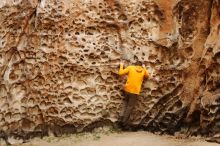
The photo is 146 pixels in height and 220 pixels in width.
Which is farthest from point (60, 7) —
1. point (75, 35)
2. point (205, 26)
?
point (205, 26)

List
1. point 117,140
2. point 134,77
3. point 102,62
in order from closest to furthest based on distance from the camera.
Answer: point 117,140 < point 134,77 < point 102,62

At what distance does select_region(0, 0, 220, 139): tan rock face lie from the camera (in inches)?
249

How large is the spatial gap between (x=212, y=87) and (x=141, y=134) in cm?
110

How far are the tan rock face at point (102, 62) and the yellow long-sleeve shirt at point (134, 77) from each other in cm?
14

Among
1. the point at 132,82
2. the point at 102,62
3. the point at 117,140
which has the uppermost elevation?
the point at 102,62

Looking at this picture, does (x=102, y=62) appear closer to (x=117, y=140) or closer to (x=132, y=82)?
(x=132, y=82)

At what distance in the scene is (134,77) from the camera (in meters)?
6.33

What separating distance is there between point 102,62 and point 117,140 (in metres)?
1.04

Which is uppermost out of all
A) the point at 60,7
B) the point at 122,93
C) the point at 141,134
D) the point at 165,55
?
the point at 60,7

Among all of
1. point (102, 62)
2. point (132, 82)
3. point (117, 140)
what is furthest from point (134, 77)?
point (117, 140)

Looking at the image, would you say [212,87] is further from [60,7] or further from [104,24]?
[60,7]

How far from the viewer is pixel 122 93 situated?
6.51 meters

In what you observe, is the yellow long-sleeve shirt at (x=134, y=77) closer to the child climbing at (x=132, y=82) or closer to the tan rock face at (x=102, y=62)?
the child climbing at (x=132, y=82)

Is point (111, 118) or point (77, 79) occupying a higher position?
point (77, 79)
